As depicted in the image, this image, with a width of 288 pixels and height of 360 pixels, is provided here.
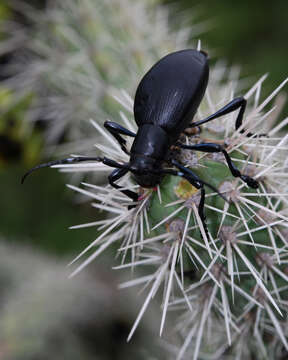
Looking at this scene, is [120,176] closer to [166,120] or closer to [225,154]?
[166,120]

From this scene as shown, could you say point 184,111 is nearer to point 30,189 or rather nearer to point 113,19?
point 113,19

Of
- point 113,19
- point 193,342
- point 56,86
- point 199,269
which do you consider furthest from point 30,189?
point 199,269

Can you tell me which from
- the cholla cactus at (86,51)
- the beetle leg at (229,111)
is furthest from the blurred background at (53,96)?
the beetle leg at (229,111)

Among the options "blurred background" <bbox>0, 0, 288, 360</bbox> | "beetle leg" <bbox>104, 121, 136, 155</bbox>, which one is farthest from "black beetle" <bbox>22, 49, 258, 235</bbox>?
"blurred background" <bbox>0, 0, 288, 360</bbox>

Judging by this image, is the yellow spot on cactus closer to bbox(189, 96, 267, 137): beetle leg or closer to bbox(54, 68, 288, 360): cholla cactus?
bbox(54, 68, 288, 360): cholla cactus

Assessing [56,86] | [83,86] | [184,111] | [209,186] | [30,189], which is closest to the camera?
[209,186]

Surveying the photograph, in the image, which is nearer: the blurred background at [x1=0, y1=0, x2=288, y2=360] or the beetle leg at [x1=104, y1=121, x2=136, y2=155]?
the beetle leg at [x1=104, y1=121, x2=136, y2=155]
